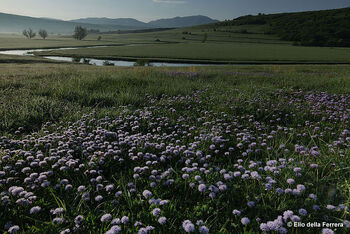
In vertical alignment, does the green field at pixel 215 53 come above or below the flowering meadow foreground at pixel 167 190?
above

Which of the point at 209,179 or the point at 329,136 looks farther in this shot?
the point at 329,136

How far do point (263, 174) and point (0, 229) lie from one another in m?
3.57

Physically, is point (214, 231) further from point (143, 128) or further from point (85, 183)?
point (143, 128)

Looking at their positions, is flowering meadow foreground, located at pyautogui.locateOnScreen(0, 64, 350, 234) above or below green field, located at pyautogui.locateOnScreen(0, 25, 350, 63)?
below

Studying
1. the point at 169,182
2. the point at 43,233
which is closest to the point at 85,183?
the point at 43,233

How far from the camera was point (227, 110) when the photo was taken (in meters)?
7.18

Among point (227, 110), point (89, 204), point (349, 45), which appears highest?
point (349, 45)

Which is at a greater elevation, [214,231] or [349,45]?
[349,45]

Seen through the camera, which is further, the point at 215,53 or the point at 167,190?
the point at 215,53

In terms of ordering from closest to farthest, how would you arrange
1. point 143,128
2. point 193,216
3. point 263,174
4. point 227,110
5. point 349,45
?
1. point 193,216
2. point 263,174
3. point 143,128
4. point 227,110
5. point 349,45

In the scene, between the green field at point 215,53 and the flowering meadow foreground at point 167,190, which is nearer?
the flowering meadow foreground at point 167,190

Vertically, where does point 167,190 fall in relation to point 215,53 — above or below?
below

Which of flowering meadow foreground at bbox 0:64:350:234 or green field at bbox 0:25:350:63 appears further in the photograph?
green field at bbox 0:25:350:63

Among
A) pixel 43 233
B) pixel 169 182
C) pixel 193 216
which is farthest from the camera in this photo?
pixel 169 182
